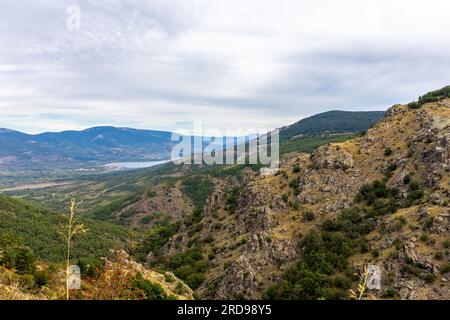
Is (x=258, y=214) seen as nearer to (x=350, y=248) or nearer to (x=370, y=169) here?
(x=350, y=248)

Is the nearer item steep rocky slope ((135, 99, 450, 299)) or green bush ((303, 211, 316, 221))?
steep rocky slope ((135, 99, 450, 299))

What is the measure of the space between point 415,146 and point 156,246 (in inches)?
2056

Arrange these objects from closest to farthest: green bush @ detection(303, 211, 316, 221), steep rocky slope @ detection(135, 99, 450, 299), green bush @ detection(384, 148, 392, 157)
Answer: steep rocky slope @ detection(135, 99, 450, 299) < green bush @ detection(303, 211, 316, 221) < green bush @ detection(384, 148, 392, 157)

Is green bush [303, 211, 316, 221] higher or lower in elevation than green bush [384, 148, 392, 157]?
lower

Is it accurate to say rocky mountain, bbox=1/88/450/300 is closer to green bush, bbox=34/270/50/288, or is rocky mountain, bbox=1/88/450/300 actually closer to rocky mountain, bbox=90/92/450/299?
rocky mountain, bbox=90/92/450/299

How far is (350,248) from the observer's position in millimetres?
45938

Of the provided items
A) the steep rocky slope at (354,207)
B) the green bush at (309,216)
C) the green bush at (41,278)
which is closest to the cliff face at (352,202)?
the steep rocky slope at (354,207)

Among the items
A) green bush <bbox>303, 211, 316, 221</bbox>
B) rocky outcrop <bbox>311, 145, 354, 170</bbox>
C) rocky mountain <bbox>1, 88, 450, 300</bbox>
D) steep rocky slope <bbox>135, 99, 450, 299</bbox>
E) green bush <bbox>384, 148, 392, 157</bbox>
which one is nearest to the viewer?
steep rocky slope <bbox>135, 99, 450, 299</bbox>

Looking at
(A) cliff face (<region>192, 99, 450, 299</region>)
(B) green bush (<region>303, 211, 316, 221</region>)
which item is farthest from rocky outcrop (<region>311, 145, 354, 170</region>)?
(B) green bush (<region>303, 211, 316, 221</region>)

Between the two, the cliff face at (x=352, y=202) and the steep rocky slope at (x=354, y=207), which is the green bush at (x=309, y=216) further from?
the cliff face at (x=352, y=202)

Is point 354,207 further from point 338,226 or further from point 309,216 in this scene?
point 309,216

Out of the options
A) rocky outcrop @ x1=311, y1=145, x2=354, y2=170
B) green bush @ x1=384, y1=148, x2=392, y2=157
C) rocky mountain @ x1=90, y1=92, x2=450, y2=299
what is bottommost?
rocky mountain @ x1=90, y1=92, x2=450, y2=299

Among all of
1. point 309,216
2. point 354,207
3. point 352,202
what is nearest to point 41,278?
point 309,216
